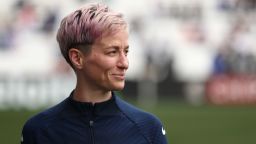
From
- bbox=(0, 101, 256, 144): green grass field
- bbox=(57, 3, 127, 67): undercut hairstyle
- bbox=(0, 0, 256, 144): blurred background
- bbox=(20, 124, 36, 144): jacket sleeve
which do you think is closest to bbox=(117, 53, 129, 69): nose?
bbox=(57, 3, 127, 67): undercut hairstyle

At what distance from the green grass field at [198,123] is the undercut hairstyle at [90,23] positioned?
9.24m

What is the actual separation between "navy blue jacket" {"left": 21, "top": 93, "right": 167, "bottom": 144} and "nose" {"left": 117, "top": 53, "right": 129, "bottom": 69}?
0.17 metres

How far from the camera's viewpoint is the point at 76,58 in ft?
13.6

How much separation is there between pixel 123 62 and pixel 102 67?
99mm

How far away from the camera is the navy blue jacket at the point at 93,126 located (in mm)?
4059

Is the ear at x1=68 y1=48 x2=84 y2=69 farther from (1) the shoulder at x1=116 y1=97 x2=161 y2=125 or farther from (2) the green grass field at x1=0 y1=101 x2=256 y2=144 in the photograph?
(2) the green grass field at x1=0 y1=101 x2=256 y2=144

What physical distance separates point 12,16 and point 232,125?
15.2 feet

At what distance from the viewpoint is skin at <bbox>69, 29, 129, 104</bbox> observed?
159 inches

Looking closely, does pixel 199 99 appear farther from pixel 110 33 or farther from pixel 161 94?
pixel 110 33

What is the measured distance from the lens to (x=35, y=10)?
18219 millimetres

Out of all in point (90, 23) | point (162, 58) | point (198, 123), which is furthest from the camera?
point (162, 58)

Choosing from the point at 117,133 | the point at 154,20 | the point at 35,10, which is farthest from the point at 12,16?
the point at 117,133

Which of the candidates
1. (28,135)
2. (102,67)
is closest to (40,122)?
(28,135)

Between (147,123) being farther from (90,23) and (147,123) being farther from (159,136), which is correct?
(90,23)
